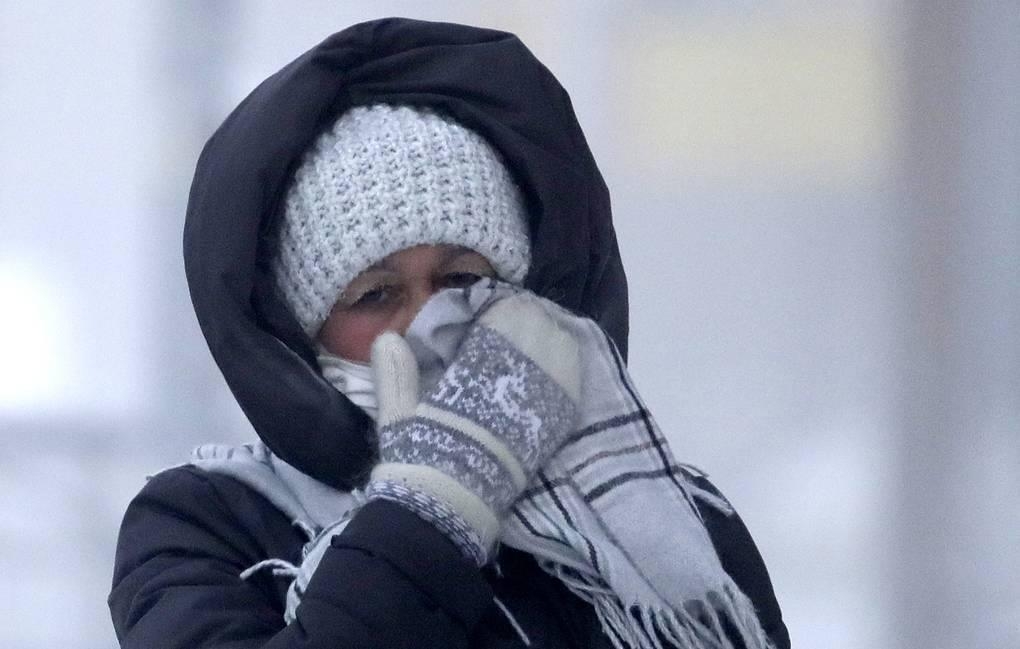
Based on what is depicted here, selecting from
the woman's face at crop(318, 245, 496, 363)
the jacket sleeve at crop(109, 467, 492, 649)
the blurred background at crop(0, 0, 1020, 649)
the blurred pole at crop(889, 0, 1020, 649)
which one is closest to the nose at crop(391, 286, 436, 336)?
the woman's face at crop(318, 245, 496, 363)

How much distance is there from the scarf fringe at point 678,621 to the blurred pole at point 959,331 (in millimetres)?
884

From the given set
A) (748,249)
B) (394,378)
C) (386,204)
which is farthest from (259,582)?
(748,249)

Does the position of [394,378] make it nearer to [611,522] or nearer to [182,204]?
[611,522]

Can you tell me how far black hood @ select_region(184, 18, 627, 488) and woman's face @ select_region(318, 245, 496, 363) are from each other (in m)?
0.04

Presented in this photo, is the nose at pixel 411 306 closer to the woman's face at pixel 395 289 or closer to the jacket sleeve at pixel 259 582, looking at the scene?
the woman's face at pixel 395 289

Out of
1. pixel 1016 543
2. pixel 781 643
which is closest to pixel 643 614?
pixel 781 643

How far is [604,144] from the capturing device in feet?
5.87

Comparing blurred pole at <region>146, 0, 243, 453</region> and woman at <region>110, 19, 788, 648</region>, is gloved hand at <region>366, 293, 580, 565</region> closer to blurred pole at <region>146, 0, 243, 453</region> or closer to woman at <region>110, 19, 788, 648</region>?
woman at <region>110, 19, 788, 648</region>

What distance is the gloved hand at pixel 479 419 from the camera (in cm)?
91

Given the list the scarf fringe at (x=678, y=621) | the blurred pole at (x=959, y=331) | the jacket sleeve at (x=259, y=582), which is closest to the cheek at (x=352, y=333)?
the jacket sleeve at (x=259, y=582)

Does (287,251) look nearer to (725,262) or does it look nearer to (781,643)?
(781,643)

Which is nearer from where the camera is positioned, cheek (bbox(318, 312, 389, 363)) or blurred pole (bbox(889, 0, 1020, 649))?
cheek (bbox(318, 312, 389, 363))

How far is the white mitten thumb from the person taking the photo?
0.97 metres

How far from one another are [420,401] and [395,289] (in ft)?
0.48
